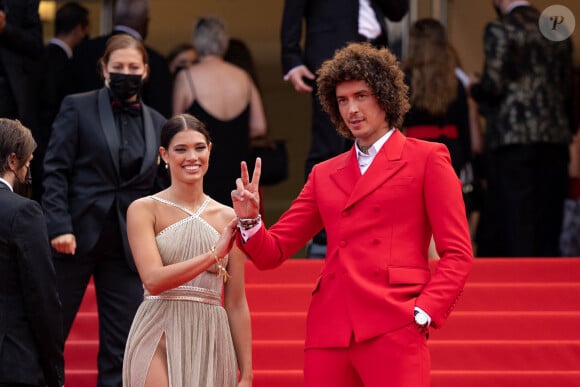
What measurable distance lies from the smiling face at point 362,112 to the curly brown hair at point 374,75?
0.07 feet

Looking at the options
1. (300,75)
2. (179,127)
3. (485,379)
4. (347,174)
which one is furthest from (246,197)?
(300,75)

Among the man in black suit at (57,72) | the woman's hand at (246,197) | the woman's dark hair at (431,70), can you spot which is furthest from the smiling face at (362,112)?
the man in black suit at (57,72)

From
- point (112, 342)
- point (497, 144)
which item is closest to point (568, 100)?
point (497, 144)

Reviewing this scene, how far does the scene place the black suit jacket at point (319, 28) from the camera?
7.88 m

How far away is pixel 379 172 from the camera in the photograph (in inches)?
195

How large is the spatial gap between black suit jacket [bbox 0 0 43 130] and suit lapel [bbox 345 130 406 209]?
3759 millimetres

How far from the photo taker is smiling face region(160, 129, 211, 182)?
17.9 feet

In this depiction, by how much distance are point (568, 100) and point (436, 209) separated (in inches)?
172

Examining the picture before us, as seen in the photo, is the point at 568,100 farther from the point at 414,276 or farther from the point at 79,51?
the point at 414,276

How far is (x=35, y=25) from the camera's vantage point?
828 cm

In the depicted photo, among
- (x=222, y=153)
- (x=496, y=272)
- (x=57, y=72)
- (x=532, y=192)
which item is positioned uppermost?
(x=57, y=72)

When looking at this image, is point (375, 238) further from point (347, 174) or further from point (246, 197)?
point (246, 197)

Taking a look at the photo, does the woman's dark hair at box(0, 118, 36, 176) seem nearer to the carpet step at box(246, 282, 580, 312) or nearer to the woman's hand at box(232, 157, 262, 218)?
the woman's hand at box(232, 157, 262, 218)

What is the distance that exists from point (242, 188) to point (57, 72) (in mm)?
4413
